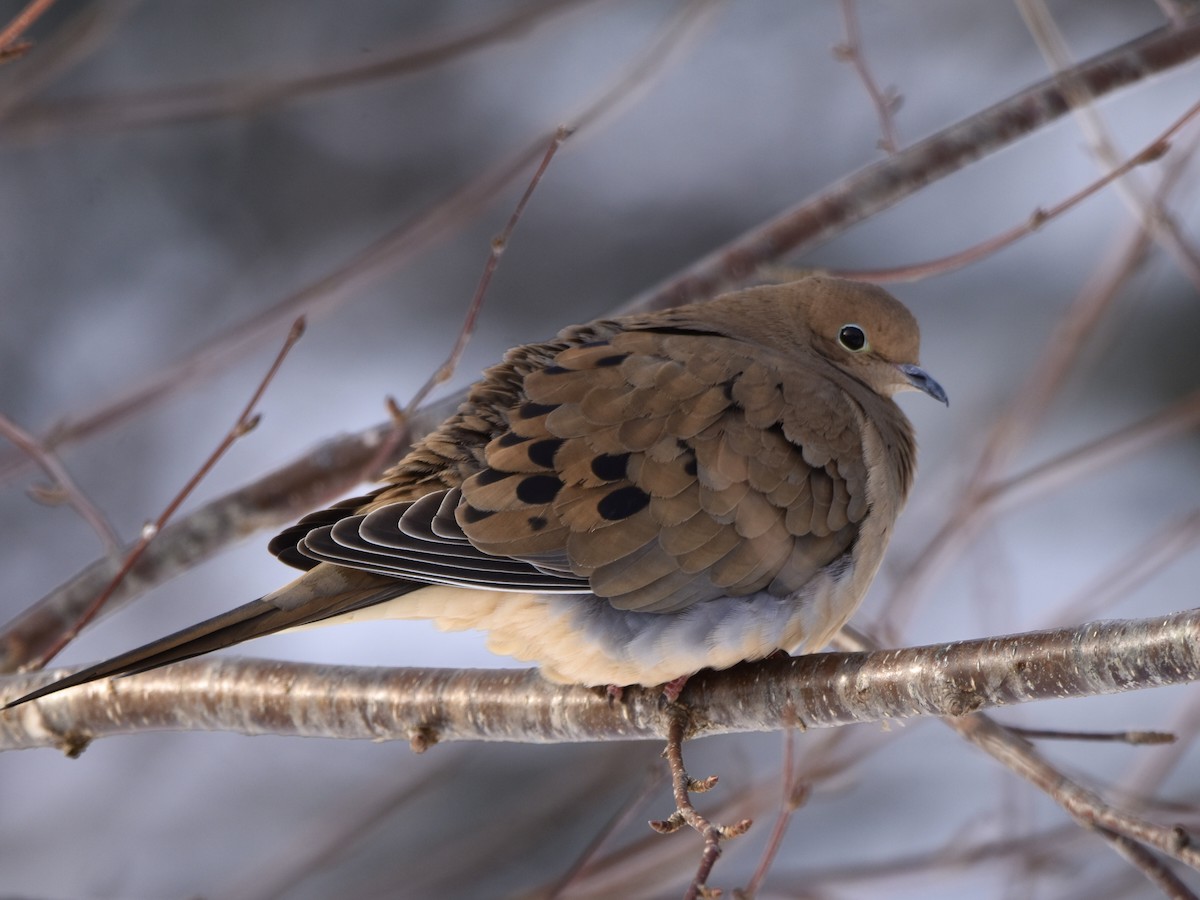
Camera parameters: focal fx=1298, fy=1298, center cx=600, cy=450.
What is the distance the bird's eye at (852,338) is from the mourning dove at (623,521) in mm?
466

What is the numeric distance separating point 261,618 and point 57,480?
73 cm

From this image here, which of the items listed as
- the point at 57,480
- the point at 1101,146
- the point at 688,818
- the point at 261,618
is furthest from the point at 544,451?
the point at 1101,146

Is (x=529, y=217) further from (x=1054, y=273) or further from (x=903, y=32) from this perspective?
(x=1054, y=273)

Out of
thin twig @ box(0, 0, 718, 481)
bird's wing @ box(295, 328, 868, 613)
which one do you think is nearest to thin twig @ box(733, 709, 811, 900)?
bird's wing @ box(295, 328, 868, 613)

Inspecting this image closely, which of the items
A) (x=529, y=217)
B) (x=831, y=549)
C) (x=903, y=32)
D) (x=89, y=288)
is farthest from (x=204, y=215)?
(x=831, y=549)

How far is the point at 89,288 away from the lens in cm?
553

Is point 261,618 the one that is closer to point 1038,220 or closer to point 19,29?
point 19,29

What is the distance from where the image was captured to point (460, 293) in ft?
18.7

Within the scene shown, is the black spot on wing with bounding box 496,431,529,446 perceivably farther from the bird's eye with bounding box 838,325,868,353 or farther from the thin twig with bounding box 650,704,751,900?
the bird's eye with bounding box 838,325,868,353

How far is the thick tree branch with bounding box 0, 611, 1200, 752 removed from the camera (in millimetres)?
2004

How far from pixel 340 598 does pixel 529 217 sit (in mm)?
3779

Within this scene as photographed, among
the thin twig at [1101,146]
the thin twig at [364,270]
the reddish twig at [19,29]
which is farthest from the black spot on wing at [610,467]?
the thin twig at [1101,146]

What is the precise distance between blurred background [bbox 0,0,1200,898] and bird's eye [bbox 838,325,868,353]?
1762mm

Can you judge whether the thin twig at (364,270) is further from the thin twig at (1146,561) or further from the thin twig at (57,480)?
the thin twig at (1146,561)
